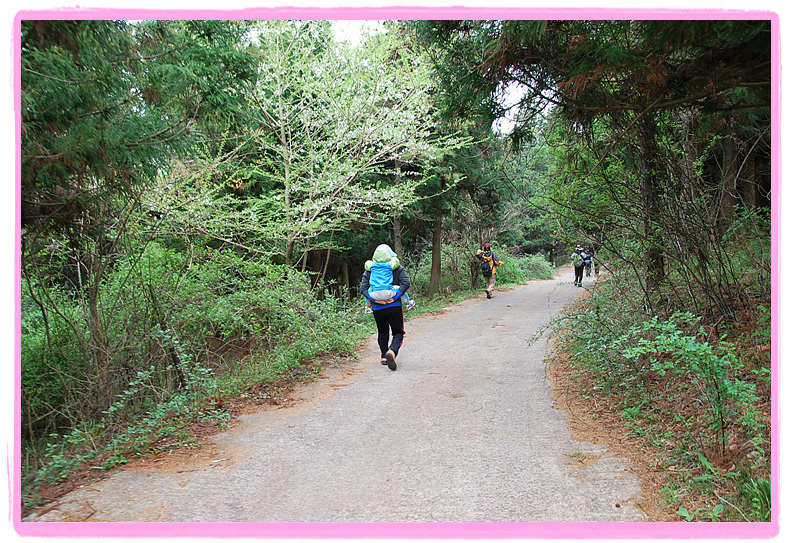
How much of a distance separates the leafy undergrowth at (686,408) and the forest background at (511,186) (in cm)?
2

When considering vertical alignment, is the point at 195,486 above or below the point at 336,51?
below

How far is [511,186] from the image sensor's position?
6.78 meters

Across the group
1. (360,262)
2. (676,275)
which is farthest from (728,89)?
(360,262)

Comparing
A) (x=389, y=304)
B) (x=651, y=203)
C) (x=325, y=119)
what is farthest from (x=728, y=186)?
(x=325, y=119)

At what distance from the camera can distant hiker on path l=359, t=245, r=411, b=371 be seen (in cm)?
781

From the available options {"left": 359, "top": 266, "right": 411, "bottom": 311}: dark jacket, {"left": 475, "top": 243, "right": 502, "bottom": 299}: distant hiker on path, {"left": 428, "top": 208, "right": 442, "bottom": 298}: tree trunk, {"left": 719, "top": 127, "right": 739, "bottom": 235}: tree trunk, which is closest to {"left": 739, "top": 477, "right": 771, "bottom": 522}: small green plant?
{"left": 719, "top": 127, "right": 739, "bottom": 235}: tree trunk

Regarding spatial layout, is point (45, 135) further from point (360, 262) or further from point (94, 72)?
point (360, 262)

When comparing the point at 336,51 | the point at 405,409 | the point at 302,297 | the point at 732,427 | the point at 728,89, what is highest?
the point at 336,51

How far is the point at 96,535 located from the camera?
280 centimetres

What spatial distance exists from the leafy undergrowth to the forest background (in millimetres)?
22

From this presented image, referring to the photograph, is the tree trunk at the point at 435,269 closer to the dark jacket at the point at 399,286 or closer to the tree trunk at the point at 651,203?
the dark jacket at the point at 399,286

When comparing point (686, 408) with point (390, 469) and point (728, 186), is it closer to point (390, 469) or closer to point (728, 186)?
point (390, 469)

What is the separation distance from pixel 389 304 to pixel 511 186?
2599mm

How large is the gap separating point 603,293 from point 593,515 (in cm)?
545
